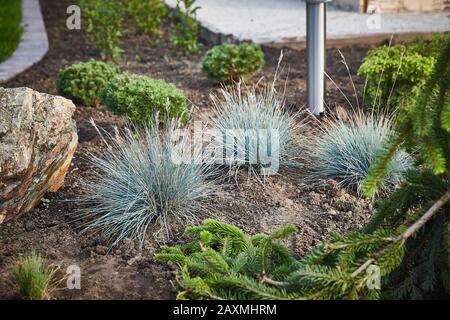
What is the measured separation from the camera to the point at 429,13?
9.80 metres

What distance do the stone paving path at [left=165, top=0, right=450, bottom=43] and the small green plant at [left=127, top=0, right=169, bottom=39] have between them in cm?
58

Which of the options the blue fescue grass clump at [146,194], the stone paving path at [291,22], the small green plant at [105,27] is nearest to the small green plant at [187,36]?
the stone paving path at [291,22]

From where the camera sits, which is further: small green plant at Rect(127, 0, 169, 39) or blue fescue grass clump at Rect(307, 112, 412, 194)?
small green plant at Rect(127, 0, 169, 39)

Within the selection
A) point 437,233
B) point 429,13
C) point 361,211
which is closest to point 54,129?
point 361,211

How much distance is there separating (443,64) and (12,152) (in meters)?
2.40

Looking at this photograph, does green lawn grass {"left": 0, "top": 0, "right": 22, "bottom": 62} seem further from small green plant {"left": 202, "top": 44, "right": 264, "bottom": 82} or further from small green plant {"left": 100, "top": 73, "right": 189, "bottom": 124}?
small green plant {"left": 100, "top": 73, "right": 189, "bottom": 124}

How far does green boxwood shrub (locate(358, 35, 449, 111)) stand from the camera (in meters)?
5.91

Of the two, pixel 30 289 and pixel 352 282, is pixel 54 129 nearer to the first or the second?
pixel 30 289

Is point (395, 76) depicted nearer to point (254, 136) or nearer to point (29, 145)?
point (254, 136)

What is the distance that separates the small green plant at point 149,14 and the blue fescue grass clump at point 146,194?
16.7 ft

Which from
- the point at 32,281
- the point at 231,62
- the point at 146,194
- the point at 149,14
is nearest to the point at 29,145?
the point at 146,194

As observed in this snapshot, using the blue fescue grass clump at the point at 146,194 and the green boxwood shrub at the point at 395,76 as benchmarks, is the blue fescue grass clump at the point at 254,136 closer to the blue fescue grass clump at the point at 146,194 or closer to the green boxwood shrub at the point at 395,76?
the blue fescue grass clump at the point at 146,194

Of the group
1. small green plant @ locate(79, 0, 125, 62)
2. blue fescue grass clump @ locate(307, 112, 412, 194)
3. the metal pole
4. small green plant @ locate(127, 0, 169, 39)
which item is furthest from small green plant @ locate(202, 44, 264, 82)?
small green plant @ locate(127, 0, 169, 39)

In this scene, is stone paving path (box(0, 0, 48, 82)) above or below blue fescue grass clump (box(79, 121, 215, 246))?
above
